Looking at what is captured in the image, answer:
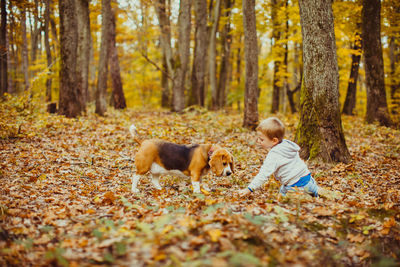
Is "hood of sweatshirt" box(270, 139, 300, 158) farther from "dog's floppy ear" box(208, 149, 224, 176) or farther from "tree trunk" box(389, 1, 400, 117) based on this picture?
"tree trunk" box(389, 1, 400, 117)

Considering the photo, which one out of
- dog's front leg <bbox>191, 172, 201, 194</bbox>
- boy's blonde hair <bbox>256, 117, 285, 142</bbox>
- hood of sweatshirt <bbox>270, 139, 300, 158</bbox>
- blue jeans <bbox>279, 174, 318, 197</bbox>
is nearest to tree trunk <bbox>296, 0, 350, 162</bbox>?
blue jeans <bbox>279, 174, 318, 197</bbox>

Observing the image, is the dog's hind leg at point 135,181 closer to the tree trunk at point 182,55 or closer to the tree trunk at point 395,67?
the tree trunk at point 182,55

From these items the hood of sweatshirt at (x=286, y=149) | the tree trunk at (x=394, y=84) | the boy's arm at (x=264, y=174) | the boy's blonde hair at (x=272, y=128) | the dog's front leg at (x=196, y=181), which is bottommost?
the dog's front leg at (x=196, y=181)

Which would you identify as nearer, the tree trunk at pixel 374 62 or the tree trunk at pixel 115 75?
the tree trunk at pixel 374 62

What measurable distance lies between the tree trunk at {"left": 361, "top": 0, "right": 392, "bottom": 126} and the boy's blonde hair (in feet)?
37.8

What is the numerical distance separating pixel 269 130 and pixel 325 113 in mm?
3294

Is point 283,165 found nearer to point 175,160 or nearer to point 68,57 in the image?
point 175,160

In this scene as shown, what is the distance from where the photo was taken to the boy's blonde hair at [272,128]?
454 centimetres

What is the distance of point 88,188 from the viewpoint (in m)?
5.71

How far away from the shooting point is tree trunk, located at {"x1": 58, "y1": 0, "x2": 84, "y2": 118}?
41.5 ft

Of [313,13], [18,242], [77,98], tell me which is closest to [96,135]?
[77,98]

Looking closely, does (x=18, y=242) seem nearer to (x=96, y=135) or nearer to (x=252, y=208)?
(x=252, y=208)

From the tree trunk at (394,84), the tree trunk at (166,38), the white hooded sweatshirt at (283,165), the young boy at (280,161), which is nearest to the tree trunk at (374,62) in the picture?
the tree trunk at (394,84)

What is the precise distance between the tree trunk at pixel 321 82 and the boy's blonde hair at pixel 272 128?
310cm
